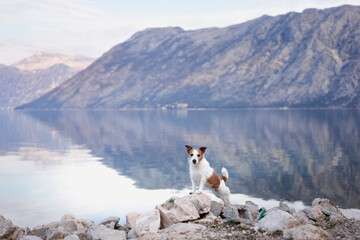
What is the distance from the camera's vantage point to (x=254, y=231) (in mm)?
14055

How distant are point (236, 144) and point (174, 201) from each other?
58664 mm

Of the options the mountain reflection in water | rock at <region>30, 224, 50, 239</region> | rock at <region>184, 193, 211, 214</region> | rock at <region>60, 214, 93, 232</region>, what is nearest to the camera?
rock at <region>184, 193, 211, 214</region>

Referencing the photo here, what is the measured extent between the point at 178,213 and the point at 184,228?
132 centimetres

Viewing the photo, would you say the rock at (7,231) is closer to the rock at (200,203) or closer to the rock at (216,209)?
the rock at (200,203)

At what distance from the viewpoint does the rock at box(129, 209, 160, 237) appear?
1549 centimetres

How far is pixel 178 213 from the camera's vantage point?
16.1m

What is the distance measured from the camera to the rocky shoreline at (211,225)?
Answer: 1358 centimetres

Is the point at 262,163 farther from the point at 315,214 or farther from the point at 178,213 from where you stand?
the point at 178,213

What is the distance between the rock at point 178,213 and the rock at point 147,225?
352mm

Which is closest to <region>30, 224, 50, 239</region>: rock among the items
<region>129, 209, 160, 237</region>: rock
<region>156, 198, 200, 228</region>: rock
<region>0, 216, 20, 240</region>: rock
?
<region>0, 216, 20, 240</region>: rock

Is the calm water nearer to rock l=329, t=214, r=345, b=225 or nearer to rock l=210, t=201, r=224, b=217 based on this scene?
rock l=210, t=201, r=224, b=217

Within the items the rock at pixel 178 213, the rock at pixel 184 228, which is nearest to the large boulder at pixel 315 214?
the rock at pixel 184 228

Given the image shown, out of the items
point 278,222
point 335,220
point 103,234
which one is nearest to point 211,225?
point 278,222

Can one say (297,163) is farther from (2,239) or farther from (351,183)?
(2,239)
